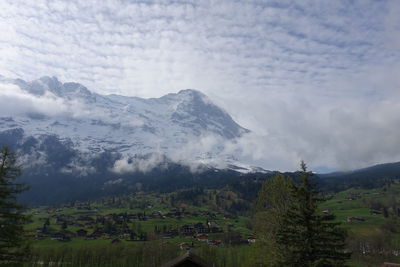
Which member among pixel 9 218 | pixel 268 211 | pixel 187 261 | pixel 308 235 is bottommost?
pixel 187 261

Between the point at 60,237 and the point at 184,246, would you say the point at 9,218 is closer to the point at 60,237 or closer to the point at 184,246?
the point at 184,246

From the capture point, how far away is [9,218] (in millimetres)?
33500

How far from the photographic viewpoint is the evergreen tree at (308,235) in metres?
36.2

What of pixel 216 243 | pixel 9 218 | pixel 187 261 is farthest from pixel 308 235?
pixel 216 243

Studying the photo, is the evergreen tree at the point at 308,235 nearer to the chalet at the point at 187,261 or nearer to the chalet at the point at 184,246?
the chalet at the point at 187,261

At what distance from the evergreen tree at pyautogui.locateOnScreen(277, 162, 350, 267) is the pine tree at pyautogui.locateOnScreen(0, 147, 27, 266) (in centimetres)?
2731

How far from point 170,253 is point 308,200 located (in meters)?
123

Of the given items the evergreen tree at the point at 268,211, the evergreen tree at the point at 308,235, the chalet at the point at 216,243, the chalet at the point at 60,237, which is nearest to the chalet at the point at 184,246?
the chalet at the point at 216,243

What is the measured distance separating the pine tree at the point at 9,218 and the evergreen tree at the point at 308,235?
89.6ft

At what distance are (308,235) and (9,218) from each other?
30.7 m

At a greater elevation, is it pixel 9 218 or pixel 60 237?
pixel 9 218

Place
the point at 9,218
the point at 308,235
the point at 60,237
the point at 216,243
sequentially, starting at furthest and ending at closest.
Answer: the point at 60,237 → the point at 216,243 → the point at 308,235 → the point at 9,218

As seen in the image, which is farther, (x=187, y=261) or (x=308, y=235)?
(x=308, y=235)

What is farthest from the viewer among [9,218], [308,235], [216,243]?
[216,243]
